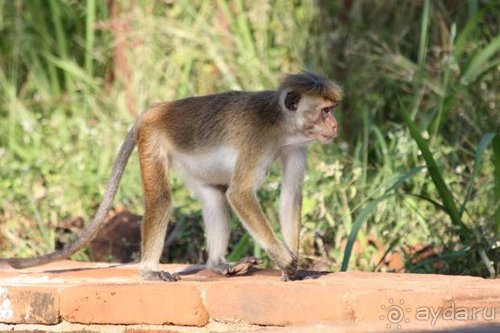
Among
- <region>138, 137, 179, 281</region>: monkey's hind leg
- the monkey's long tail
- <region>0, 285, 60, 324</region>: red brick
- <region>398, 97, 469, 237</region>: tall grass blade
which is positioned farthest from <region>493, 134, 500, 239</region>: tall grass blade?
<region>0, 285, 60, 324</region>: red brick

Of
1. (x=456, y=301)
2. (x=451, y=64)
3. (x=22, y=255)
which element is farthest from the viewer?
(x=451, y=64)

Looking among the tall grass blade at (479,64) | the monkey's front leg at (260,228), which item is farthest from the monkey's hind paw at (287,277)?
the tall grass blade at (479,64)

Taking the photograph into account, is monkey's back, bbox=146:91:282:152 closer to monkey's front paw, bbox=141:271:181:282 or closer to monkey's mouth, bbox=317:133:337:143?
monkey's mouth, bbox=317:133:337:143

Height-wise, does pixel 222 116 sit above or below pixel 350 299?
above

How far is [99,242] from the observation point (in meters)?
7.96

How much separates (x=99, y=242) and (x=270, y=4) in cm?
343

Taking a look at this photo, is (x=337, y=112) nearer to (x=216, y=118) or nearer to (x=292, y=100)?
(x=216, y=118)

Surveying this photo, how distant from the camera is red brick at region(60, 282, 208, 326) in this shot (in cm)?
512

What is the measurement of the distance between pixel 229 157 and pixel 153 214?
503 millimetres

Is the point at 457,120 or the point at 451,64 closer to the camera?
the point at 451,64

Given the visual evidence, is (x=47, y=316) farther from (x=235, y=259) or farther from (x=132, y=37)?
(x=132, y=37)

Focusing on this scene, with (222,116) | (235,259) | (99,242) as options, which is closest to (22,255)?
(99,242)

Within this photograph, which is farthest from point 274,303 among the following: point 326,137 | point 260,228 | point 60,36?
point 60,36

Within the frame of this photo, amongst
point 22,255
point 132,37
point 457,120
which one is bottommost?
point 22,255
